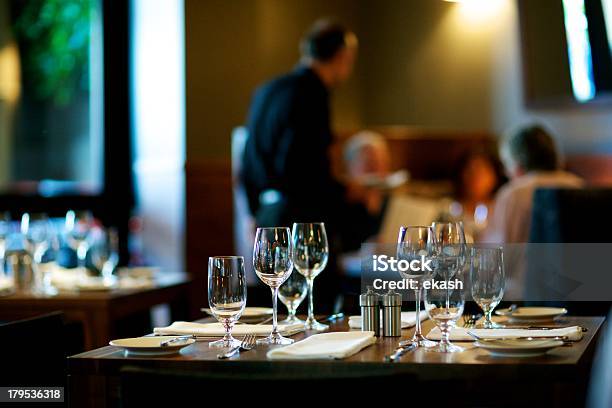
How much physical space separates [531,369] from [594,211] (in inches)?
73.8

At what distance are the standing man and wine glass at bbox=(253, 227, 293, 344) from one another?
199cm

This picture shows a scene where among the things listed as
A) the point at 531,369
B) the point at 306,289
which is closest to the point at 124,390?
the point at 531,369

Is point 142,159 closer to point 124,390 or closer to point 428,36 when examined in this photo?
point 428,36

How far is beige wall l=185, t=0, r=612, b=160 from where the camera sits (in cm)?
583

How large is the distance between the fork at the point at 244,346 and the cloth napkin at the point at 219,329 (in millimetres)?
31

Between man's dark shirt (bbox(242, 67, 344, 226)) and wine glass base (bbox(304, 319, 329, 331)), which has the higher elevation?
man's dark shirt (bbox(242, 67, 344, 226))

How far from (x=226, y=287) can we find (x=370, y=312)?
1.08 feet

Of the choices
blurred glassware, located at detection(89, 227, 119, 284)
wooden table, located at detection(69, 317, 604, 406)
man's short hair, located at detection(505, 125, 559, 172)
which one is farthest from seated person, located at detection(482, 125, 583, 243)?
wooden table, located at detection(69, 317, 604, 406)

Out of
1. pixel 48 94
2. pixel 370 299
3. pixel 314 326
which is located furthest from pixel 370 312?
pixel 48 94

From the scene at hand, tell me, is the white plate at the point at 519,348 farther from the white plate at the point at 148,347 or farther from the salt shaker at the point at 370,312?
the white plate at the point at 148,347

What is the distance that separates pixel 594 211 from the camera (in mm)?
3121

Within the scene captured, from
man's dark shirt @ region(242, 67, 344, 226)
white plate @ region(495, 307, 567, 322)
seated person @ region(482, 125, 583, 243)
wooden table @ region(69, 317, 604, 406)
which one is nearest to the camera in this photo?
wooden table @ region(69, 317, 604, 406)

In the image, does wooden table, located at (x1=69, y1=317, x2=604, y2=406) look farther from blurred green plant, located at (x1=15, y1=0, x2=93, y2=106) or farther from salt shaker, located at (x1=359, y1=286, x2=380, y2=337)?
blurred green plant, located at (x1=15, y1=0, x2=93, y2=106)

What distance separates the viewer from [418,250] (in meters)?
1.64
